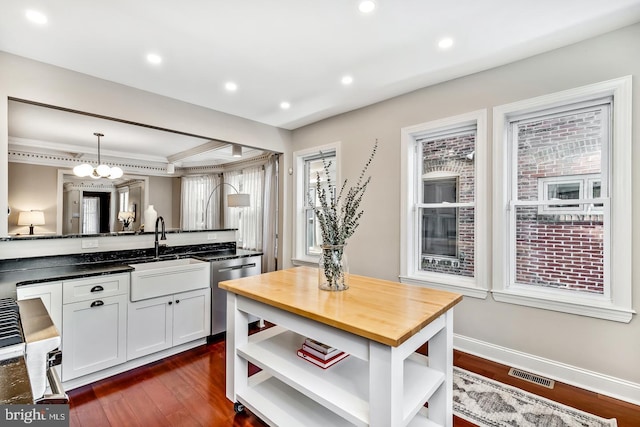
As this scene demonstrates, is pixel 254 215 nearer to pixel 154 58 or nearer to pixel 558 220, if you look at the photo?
→ pixel 154 58

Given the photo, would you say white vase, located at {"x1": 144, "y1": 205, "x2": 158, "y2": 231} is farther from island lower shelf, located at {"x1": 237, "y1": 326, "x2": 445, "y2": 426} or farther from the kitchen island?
island lower shelf, located at {"x1": 237, "y1": 326, "x2": 445, "y2": 426}

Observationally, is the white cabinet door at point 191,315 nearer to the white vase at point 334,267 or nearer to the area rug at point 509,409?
the white vase at point 334,267

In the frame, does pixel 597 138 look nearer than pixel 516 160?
Yes

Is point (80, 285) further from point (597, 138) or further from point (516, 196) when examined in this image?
point (597, 138)

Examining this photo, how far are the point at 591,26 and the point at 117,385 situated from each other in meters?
4.47

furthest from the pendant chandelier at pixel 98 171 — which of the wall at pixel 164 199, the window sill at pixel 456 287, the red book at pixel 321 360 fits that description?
the window sill at pixel 456 287

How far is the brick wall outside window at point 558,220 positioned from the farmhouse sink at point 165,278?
120 inches

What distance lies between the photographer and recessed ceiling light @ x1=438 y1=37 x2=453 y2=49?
86.4 inches

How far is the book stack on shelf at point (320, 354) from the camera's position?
68.0 inches

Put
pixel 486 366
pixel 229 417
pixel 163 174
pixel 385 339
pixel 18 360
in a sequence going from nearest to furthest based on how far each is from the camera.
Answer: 1. pixel 18 360
2. pixel 385 339
3. pixel 229 417
4. pixel 486 366
5. pixel 163 174

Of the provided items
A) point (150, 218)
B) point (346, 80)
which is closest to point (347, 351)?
point (346, 80)

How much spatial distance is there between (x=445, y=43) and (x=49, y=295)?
354 cm

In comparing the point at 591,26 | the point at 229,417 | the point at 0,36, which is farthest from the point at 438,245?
the point at 0,36

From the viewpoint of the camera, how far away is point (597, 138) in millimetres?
2268
